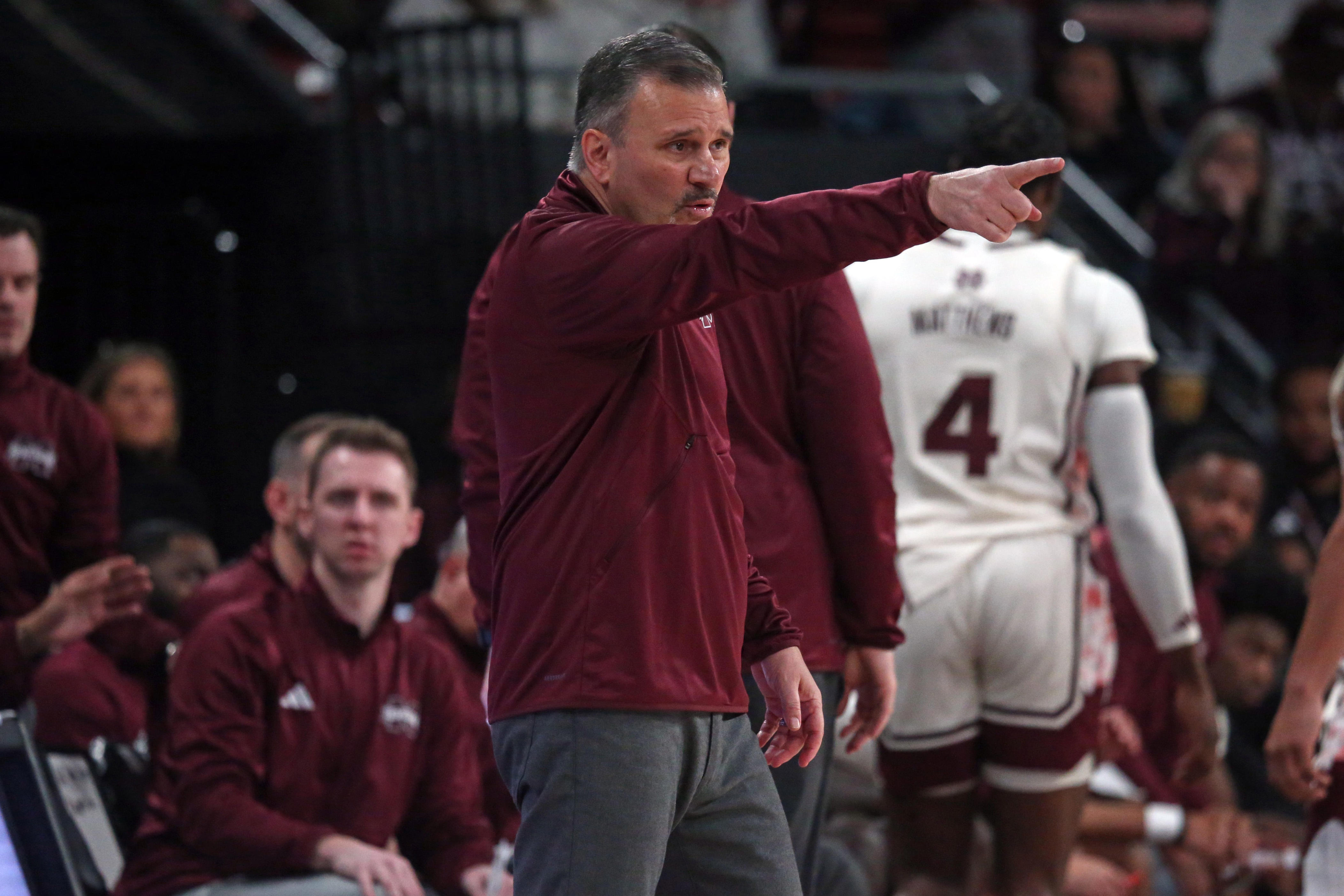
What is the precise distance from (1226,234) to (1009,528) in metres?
4.18

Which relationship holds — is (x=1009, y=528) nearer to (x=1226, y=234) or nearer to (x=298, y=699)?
(x=298, y=699)

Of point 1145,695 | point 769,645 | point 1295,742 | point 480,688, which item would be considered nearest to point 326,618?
point 480,688

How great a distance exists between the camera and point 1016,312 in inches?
150

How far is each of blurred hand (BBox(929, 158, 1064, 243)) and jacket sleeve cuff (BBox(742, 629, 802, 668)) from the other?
71 cm

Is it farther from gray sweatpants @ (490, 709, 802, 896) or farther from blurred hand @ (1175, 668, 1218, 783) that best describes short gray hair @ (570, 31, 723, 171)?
blurred hand @ (1175, 668, 1218, 783)

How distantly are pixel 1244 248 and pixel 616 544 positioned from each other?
19.6 feet

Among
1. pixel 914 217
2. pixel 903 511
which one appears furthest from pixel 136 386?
pixel 914 217

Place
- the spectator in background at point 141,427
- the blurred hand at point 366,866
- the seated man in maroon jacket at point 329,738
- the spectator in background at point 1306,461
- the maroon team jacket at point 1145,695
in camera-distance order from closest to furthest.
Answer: the blurred hand at point 366,866, the seated man in maroon jacket at point 329,738, the maroon team jacket at point 1145,695, the spectator in background at point 141,427, the spectator in background at point 1306,461

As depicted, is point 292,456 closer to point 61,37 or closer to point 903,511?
point 903,511

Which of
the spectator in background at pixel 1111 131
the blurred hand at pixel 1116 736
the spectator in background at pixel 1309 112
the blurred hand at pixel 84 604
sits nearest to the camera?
the blurred hand at pixel 84 604

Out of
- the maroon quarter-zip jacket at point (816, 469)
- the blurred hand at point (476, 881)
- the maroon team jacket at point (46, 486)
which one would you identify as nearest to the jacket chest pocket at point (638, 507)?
the maroon quarter-zip jacket at point (816, 469)

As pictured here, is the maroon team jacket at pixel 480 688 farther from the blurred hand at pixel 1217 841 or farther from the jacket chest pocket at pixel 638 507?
the jacket chest pocket at pixel 638 507

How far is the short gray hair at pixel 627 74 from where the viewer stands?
91.2 inches

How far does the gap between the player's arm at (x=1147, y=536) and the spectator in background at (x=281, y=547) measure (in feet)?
6.06
